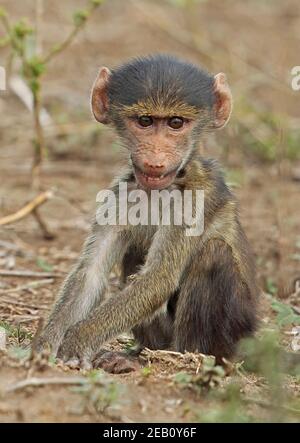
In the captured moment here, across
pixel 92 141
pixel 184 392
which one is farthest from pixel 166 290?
pixel 92 141

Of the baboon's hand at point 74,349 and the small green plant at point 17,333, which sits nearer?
the baboon's hand at point 74,349


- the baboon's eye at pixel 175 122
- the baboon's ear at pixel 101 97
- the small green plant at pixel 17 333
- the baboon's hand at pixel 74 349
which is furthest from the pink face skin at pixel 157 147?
the small green plant at pixel 17 333

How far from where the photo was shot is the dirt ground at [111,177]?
462 cm

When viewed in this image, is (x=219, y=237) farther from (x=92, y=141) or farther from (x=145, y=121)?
(x=92, y=141)

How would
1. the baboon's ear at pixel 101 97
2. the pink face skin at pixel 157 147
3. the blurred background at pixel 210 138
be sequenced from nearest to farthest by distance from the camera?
the pink face skin at pixel 157 147, the baboon's ear at pixel 101 97, the blurred background at pixel 210 138

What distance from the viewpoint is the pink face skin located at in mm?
5445

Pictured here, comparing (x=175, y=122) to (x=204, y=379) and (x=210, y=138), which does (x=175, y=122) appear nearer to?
(x=204, y=379)

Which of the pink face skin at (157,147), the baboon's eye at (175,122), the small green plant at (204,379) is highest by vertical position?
the baboon's eye at (175,122)

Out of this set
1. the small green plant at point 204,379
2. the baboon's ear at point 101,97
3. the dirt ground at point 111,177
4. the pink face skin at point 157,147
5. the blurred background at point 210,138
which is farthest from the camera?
the blurred background at point 210,138

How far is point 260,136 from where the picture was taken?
10.8m

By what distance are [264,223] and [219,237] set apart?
11.3 feet

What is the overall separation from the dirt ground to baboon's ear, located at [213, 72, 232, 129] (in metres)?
0.61

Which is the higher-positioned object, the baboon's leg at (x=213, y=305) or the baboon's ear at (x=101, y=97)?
the baboon's ear at (x=101, y=97)

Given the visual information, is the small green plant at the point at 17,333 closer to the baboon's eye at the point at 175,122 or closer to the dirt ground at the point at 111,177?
the dirt ground at the point at 111,177
